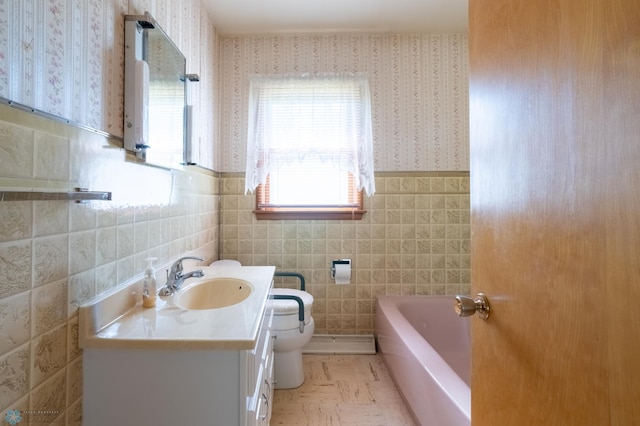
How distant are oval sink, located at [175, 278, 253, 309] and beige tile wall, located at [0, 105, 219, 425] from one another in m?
0.28

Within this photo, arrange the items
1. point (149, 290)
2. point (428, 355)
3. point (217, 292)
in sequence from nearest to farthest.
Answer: point (149, 290)
point (217, 292)
point (428, 355)

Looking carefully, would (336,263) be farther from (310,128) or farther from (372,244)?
(310,128)

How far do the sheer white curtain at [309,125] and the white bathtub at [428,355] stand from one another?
3.19 ft

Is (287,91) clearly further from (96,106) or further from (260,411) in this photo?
(260,411)

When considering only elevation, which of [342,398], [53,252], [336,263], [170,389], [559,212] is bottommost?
[342,398]

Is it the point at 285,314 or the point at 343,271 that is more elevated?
the point at 343,271

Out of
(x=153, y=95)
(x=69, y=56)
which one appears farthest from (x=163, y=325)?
(x=153, y=95)

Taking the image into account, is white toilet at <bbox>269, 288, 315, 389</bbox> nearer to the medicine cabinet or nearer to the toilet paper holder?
the toilet paper holder

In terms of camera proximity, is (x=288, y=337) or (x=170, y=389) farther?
(x=288, y=337)

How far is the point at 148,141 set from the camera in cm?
111

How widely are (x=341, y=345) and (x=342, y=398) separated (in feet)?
1.77

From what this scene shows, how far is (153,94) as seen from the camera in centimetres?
120

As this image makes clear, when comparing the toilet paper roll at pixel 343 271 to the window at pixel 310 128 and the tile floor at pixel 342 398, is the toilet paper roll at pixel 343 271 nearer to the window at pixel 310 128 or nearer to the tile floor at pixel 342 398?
the window at pixel 310 128

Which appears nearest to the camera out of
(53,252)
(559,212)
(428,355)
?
(559,212)
